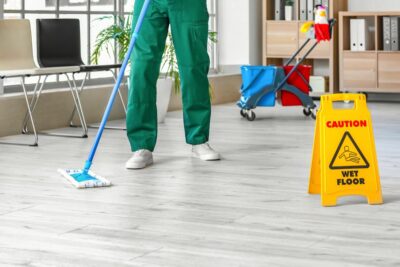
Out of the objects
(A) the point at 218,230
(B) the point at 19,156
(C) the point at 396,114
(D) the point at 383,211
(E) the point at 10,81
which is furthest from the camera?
(C) the point at 396,114

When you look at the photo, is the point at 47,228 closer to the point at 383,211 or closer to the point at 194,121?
the point at 383,211

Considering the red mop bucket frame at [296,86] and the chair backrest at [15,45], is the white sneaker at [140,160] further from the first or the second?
the red mop bucket frame at [296,86]

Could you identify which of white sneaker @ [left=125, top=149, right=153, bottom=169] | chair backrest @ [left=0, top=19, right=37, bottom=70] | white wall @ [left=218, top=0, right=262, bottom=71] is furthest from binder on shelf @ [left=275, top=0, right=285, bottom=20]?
white sneaker @ [left=125, top=149, right=153, bottom=169]

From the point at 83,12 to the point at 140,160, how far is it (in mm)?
2891

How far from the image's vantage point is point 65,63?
599 centimetres

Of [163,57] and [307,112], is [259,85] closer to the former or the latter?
[307,112]

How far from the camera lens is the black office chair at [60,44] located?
5.88 metres

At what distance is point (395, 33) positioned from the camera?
796 cm

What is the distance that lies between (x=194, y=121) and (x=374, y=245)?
2025mm

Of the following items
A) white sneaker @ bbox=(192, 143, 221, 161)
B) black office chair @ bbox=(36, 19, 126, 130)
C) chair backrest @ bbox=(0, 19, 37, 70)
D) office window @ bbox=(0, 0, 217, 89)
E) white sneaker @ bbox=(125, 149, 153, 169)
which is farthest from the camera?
office window @ bbox=(0, 0, 217, 89)

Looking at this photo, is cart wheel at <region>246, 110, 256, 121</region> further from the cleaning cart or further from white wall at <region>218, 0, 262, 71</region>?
white wall at <region>218, 0, 262, 71</region>

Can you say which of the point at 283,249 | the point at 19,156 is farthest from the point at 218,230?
the point at 19,156

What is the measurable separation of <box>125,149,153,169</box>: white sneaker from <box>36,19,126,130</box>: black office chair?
1465mm

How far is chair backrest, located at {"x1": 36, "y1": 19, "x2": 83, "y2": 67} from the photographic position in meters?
5.89
